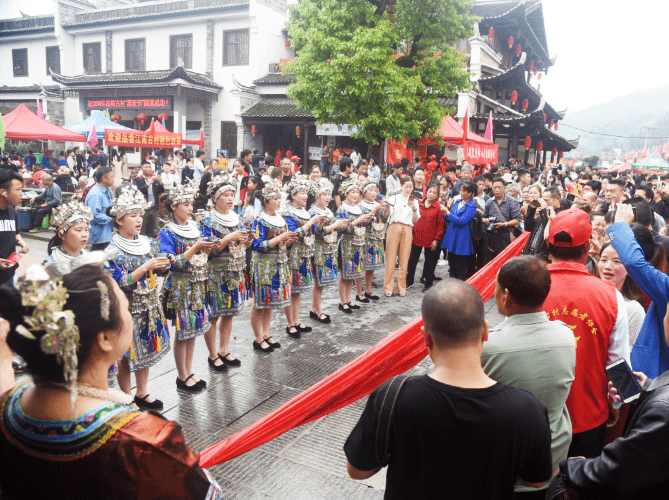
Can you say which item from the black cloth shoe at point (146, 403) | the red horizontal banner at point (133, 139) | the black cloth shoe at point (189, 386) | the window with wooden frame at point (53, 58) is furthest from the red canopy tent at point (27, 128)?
the window with wooden frame at point (53, 58)

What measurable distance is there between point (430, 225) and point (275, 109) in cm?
1517

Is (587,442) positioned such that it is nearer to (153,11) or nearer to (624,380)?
(624,380)

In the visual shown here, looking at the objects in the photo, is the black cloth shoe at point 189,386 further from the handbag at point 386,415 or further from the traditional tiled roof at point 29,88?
the traditional tiled roof at point 29,88

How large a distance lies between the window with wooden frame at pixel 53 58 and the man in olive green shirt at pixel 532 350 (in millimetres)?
31113

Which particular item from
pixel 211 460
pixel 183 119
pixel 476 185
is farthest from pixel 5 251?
pixel 183 119

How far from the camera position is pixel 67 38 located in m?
25.9

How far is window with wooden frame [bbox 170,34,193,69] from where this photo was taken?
76.6ft

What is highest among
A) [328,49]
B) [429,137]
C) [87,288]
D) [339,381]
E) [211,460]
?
[328,49]

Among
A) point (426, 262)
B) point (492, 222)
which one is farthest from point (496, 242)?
point (426, 262)

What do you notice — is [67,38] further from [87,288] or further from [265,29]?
[87,288]

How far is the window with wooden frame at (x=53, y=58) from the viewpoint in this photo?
26.9 meters

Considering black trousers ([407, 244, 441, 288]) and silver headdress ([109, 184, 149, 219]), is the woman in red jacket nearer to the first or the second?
black trousers ([407, 244, 441, 288])

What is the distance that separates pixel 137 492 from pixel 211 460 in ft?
4.16

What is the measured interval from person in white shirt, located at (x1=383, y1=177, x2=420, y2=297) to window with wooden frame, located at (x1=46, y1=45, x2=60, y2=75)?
26.9m
